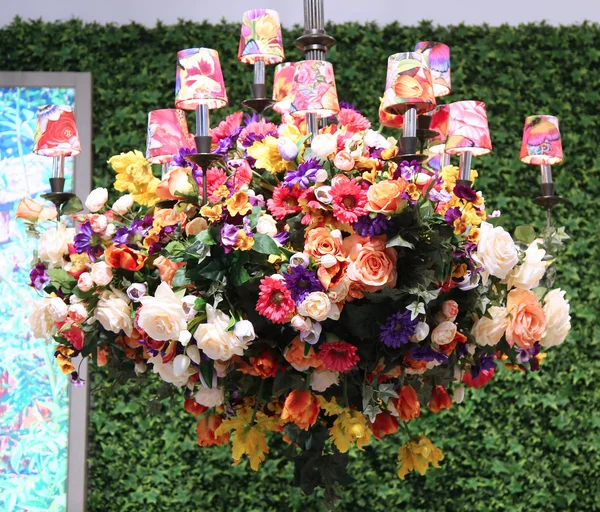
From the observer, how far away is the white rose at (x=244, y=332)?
3.90 ft

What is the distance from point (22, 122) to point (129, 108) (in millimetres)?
406

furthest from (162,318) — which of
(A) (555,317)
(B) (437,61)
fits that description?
(B) (437,61)

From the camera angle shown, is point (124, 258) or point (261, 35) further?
point (261, 35)

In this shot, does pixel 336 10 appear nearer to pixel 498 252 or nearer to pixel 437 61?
pixel 437 61

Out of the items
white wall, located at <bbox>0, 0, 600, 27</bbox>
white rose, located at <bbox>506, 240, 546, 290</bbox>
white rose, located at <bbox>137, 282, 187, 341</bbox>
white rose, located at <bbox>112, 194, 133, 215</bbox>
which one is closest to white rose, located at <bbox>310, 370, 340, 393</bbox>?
white rose, located at <bbox>137, 282, 187, 341</bbox>

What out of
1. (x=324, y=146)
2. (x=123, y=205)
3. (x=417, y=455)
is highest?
(x=324, y=146)

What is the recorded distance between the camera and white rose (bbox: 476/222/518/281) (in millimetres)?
1258

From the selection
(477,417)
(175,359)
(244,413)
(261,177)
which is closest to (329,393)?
(244,413)

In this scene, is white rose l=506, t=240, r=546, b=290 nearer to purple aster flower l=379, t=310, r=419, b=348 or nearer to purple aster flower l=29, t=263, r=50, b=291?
purple aster flower l=379, t=310, r=419, b=348

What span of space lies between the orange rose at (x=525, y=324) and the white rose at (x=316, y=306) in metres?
0.33

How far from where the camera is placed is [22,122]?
305 centimetres

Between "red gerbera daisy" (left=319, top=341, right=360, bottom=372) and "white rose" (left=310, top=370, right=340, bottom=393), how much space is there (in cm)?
5

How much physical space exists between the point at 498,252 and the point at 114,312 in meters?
0.62

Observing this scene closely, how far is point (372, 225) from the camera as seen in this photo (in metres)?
1.21
